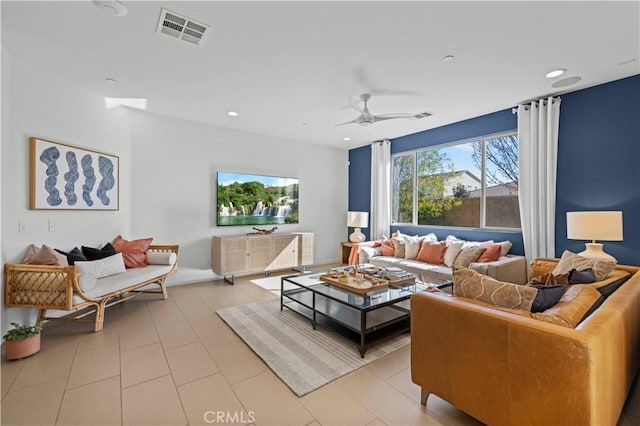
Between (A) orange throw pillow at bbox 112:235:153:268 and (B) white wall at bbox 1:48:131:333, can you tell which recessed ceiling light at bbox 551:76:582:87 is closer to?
(A) orange throw pillow at bbox 112:235:153:268

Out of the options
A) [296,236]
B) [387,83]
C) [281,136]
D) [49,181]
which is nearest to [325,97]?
[387,83]

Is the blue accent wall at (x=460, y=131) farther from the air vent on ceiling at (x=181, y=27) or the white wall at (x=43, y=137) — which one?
the white wall at (x=43, y=137)

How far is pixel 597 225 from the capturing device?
10.1 feet

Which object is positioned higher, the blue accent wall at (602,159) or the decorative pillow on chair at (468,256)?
the blue accent wall at (602,159)

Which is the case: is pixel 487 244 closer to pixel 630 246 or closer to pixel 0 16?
pixel 630 246

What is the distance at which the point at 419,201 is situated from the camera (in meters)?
5.62

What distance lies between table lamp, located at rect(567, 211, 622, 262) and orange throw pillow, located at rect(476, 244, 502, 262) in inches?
33.3

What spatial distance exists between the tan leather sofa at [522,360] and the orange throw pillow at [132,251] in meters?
3.57

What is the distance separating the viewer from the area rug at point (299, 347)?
221 centimetres

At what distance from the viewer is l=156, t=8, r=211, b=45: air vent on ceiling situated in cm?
221

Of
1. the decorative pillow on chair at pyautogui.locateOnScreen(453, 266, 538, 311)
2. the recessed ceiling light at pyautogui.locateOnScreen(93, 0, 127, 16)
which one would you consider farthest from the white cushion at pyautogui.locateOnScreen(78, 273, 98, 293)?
the decorative pillow on chair at pyautogui.locateOnScreen(453, 266, 538, 311)

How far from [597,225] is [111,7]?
490cm

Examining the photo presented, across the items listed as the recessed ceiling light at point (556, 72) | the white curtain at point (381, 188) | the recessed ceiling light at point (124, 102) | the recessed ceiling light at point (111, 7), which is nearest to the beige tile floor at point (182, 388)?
the recessed ceiling light at point (111, 7)

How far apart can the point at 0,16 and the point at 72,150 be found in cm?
150
